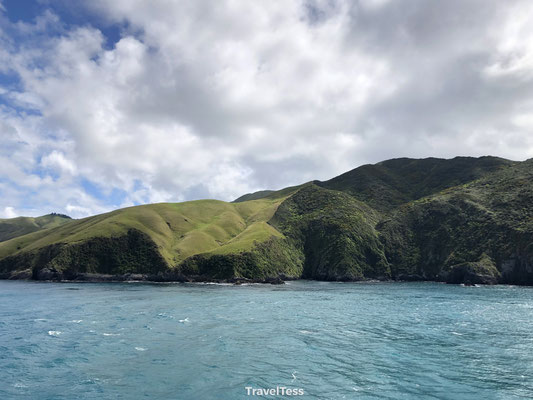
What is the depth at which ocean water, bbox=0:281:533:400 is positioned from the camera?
25.9m

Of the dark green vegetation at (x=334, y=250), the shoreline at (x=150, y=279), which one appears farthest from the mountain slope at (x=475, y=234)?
the shoreline at (x=150, y=279)

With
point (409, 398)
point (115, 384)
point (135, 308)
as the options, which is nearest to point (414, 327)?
point (409, 398)

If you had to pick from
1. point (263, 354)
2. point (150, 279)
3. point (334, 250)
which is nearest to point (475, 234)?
point (334, 250)

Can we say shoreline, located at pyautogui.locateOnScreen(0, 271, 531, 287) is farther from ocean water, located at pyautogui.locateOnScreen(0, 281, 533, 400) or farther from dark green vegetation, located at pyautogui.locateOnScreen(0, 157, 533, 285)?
ocean water, located at pyautogui.locateOnScreen(0, 281, 533, 400)

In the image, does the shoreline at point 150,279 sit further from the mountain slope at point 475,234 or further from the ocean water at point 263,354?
the ocean water at point 263,354

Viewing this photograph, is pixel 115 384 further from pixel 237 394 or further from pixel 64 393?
pixel 237 394

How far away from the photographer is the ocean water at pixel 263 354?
85.0 feet

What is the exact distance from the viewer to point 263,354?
114 ft

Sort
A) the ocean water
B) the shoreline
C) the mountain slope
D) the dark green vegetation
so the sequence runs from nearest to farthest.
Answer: the ocean water → the shoreline → the mountain slope → the dark green vegetation

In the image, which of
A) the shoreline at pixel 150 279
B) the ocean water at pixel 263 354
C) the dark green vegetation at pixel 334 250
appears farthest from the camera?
the dark green vegetation at pixel 334 250

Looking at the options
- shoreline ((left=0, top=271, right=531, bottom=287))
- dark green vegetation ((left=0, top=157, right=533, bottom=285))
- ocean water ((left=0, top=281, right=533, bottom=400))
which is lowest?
shoreline ((left=0, top=271, right=531, bottom=287))

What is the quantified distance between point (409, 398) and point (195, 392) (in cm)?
1595

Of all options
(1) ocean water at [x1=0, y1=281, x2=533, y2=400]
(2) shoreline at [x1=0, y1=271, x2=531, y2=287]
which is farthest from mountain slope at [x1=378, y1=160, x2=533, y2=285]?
(1) ocean water at [x1=0, y1=281, x2=533, y2=400]

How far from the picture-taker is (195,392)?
24922 millimetres
